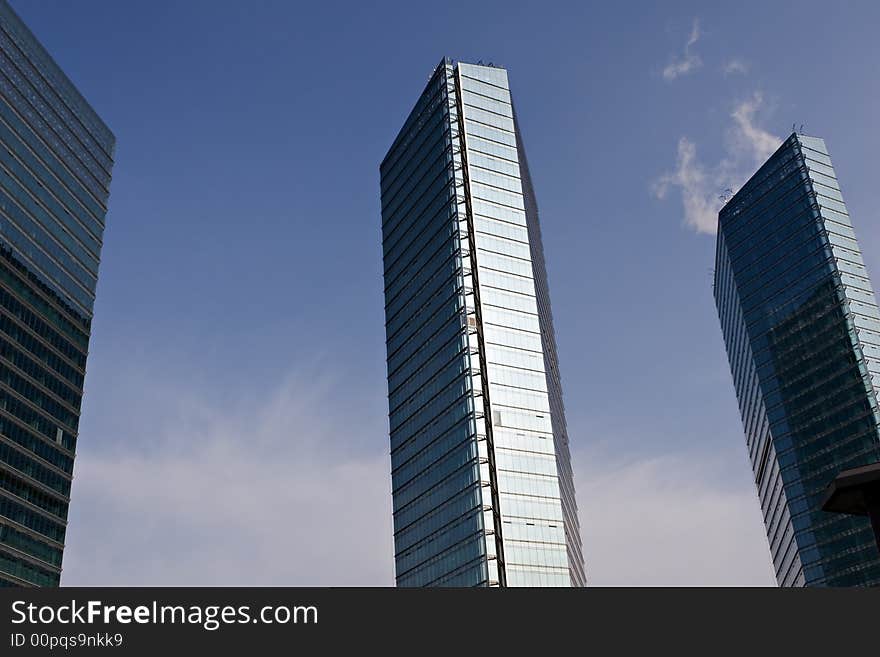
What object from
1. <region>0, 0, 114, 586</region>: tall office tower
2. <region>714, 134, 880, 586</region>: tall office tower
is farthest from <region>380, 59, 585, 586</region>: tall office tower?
<region>0, 0, 114, 586</region>: tall office tower

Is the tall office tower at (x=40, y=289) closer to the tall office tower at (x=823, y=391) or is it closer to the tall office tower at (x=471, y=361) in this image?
the tall office tower at (x=471, y=361)

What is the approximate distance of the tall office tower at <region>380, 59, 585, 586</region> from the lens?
135750 mm

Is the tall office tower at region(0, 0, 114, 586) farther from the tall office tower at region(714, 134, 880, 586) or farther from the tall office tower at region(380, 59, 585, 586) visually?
the tall office tower at region(714, 134, 880, 586)

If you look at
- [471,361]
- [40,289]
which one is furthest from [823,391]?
[40,289]

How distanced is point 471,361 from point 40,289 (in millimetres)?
72058

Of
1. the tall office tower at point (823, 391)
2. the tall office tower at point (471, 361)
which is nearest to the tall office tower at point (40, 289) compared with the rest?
the tall office tower at point (471, 361)

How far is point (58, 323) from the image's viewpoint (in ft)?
508

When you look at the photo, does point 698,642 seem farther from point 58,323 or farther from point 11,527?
point 58,323

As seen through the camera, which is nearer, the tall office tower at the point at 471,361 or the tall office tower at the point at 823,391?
the tall office tower at the point at 471,361

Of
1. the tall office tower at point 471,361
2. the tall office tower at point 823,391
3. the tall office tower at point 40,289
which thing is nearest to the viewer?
the tall office tower at point 471,361

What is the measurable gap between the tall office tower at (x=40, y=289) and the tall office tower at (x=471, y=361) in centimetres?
5583

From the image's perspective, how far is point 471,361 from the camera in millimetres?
144750

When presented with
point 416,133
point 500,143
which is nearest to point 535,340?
point 500,143

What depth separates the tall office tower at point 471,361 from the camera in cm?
13575
